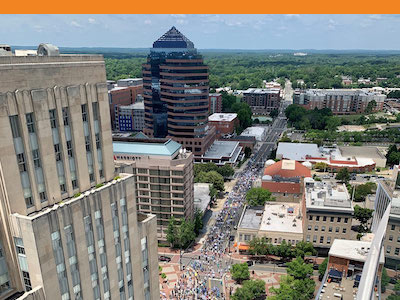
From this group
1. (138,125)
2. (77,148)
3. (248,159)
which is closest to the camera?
(77,148)

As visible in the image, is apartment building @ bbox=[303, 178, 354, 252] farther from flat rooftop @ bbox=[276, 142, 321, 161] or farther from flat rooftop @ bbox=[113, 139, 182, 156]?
flat rooftop @ bbox=[276, 142, 321, 161]

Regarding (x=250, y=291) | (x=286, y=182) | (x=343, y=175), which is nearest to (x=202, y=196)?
(x=286, y=182)

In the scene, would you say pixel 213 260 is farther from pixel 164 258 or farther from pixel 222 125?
pixel 222 125

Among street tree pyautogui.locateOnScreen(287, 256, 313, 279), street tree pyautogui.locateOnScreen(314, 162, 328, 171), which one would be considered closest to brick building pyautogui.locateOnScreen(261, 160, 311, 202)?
street tree pyautogui.locateOnScreen(314, 162, 328, 171)

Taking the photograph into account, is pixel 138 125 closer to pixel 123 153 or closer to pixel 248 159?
pixel 248 159

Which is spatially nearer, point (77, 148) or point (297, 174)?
point (77, 148)

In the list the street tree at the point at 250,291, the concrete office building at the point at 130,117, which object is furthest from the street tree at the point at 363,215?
the concrete office building at the point at 130,117

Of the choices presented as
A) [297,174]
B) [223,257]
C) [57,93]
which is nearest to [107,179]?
[57,93]
